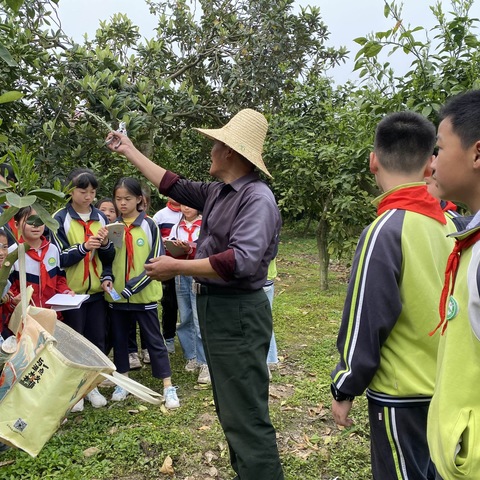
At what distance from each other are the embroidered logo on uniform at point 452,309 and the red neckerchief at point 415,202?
2.05ft

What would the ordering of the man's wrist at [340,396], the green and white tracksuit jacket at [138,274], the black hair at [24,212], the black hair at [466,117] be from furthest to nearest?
the green and white tracksuit jacket at [138,274] < the black hair at [24,212] < the man's wrist at [340,396] < the black hair at [466,117]

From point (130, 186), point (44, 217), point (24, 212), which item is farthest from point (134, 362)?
point (44, 217)

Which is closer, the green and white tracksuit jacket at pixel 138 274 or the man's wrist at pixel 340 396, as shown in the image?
the man's wrist at pixel 340 396

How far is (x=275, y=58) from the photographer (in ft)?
29.9

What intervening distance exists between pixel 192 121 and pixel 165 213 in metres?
2.97

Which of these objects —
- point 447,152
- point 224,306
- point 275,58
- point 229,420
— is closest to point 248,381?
point 229,420

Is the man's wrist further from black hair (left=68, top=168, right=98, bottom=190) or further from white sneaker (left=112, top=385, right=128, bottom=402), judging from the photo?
black hair (left=68, top=168, right=98, bottom=190)

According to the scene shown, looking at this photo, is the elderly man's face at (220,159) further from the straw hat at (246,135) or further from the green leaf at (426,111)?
the green leaf at (426,111)

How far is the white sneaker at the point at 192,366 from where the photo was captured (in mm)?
4898

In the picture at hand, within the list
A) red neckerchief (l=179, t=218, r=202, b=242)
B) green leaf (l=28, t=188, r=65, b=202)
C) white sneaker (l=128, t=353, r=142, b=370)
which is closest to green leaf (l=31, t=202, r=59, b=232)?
green leaf (l=28, t=188, r=65, b=202)

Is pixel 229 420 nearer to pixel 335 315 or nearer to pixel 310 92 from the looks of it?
pixel 335 315

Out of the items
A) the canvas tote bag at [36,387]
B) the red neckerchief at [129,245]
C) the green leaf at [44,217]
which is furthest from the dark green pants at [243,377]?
the red neckerchief at [129,245]

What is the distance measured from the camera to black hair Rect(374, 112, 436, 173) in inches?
80.0

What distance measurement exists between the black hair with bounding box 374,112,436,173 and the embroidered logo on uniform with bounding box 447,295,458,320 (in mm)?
804
